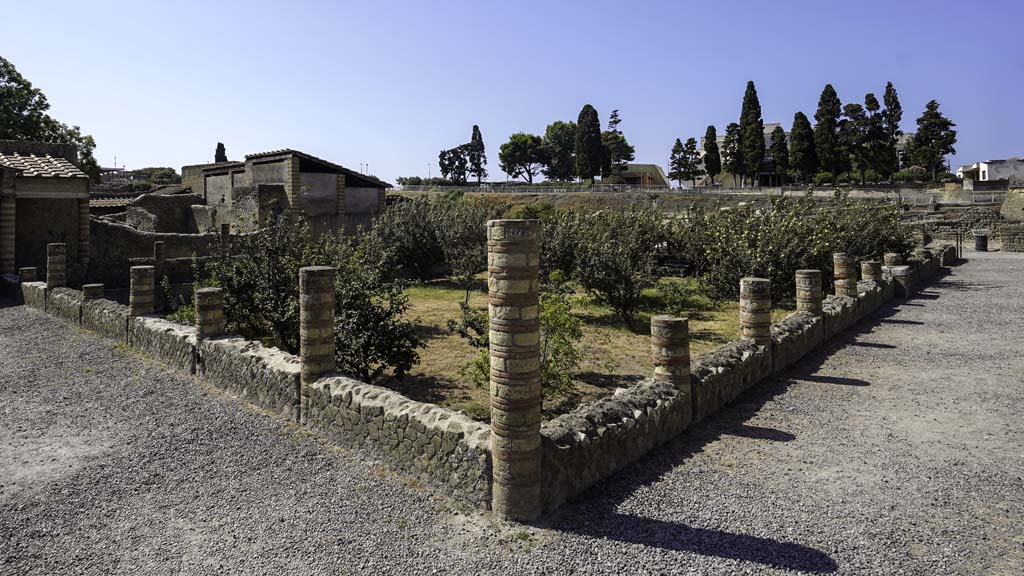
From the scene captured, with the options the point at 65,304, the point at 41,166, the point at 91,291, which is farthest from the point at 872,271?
the point at 41,166

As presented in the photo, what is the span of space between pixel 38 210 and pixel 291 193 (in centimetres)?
922

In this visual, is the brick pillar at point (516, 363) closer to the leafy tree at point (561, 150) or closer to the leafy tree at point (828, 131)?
the leafy tree at point (828, 131)

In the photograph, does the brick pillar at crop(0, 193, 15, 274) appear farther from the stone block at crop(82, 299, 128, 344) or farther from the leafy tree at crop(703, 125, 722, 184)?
the leafy tree at crop(703, 125, 722, 184)

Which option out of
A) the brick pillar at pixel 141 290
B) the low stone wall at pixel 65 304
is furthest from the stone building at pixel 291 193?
the brick pillar at pixel 141 290

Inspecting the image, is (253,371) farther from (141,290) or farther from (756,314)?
(756,314)

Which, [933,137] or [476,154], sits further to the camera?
[476,154]

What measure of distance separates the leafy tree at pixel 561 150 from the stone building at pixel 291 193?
53807 mm

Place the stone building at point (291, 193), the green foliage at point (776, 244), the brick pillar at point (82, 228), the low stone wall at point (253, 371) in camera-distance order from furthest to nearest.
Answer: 1. the stone building at point (291, 193)
2. the brick pillar at point (82, 228)
3. the green foliage at point (776, 244)
4. the low stone wall at point (253, 371)

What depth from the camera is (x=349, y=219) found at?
2814 centimetres

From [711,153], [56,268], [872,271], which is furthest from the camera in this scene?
[711,153]

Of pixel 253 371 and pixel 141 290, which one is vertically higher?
pixel 141 290

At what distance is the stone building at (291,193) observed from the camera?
2566cm

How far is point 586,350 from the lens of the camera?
10398 mm

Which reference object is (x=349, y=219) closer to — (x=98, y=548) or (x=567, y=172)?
(x=98, y=548)
